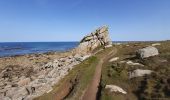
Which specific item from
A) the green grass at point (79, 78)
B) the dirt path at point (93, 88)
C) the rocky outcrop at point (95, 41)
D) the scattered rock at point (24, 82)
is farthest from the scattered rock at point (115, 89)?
the rocky outcrop at point (95, 41)

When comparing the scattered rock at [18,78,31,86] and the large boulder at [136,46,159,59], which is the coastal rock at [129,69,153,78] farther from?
the scattered rock at [18,78,31,86]

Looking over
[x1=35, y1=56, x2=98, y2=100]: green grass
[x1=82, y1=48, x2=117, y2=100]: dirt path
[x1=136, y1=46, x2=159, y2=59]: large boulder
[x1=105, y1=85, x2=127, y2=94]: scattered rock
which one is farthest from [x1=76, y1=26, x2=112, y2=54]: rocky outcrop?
[x1=105, y1=85, x2=127, y2=94]: scattered rock

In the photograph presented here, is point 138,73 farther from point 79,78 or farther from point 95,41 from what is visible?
point 95,41

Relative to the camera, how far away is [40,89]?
42219 millimetres

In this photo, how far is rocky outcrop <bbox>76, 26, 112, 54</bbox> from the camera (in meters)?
91.7

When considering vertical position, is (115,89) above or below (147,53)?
below

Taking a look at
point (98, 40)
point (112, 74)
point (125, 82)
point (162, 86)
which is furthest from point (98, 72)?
point (98, 40)

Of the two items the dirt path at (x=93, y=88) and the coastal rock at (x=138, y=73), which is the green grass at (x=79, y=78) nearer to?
the dirt path at (x=93, y=88)

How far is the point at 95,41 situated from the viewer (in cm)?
9419

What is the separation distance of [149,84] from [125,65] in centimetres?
1404

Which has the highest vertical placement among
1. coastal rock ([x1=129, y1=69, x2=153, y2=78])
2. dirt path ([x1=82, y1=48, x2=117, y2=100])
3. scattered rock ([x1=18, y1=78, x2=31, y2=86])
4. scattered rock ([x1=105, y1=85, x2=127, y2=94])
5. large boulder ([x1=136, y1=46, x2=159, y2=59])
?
large boulder ([x1=136, y1=46, x2=159, y2=59])

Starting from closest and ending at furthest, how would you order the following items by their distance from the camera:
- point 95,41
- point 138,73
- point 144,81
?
point 144,81, point 138,73, point 95,41

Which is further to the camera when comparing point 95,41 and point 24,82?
point 95,41

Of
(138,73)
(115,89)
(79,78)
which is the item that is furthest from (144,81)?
(79,78)
